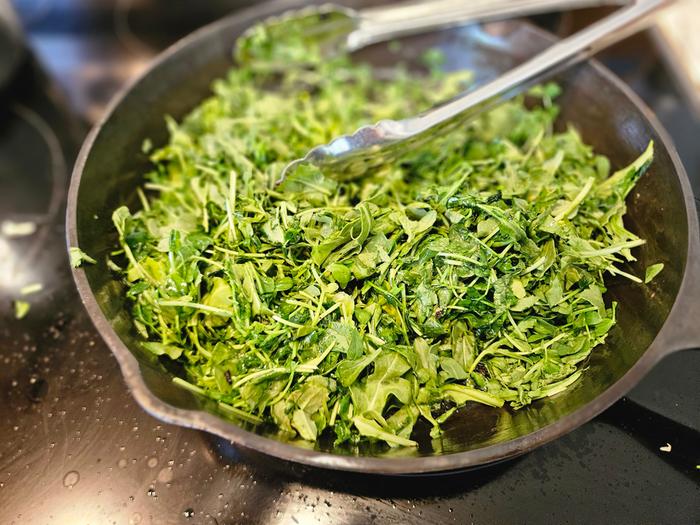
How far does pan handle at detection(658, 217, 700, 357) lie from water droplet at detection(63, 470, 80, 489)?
4.89ft

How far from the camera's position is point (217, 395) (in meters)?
1.26

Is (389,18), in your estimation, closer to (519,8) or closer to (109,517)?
(519,8)

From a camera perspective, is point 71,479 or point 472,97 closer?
point 71,479

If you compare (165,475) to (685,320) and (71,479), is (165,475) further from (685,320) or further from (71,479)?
(685,320)

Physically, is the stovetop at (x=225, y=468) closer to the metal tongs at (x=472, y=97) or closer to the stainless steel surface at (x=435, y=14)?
the metal tongs at (x=472, y=97)

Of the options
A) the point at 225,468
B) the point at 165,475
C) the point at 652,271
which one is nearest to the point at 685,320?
the point at 652,271

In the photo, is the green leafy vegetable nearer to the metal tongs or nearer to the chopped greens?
the metal tongs

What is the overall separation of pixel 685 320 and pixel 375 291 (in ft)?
2.37

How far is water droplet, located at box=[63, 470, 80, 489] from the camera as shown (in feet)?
4.47

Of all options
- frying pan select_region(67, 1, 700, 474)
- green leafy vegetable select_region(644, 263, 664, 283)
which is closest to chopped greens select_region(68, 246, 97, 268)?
frying pan select_region(67, 1, 700, 474)

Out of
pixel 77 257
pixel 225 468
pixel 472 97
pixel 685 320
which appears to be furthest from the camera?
pixel 472 97

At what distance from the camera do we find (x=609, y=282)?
57.9 inches

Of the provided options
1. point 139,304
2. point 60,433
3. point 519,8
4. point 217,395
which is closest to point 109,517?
point 60,433

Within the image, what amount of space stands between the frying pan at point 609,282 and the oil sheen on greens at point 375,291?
0.05 m
